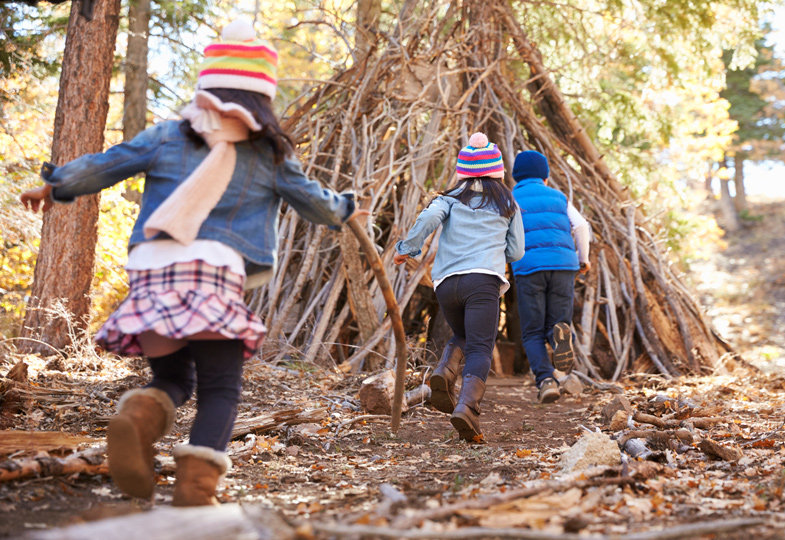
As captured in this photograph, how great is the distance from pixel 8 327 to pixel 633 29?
8.47m

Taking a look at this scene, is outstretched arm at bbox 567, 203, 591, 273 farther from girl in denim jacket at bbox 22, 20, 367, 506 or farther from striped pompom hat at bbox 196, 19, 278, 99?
striped pompom hat at bbox 196, 19, 278, 99

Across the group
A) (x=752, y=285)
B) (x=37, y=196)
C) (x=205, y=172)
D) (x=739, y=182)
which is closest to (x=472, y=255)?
(x=205, y=172)

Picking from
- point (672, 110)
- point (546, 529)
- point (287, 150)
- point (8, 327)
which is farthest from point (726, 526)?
point (672, 110)

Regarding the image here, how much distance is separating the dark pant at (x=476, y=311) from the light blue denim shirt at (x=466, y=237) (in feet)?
0.22

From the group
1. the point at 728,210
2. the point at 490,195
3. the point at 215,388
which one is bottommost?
the point at 215,388

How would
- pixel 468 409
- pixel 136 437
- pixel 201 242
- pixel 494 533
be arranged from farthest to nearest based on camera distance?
pixel 468 409, pixel 201 242, pixel 136 437, pixel 494 533

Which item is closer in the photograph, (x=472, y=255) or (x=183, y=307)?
(x=183, y=307)

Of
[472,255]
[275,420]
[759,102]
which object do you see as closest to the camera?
[275,420]

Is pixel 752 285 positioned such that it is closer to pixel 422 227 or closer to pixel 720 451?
pixel 422 227

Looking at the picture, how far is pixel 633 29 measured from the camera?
8758 mm

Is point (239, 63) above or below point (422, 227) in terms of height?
above

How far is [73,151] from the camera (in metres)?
5.64

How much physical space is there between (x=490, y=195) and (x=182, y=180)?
7.57 feet

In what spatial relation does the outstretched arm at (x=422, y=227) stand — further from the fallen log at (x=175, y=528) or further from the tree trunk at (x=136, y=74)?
the tree trunk at (x=136, y=74)
